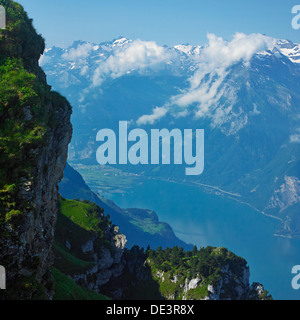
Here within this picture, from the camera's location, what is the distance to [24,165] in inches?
969

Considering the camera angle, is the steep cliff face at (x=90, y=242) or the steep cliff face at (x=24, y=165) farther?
the steep cliff face at (x=90, y=242)

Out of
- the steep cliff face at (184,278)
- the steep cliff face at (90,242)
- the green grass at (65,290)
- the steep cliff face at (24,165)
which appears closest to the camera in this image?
the steep cliff face at (24,165)

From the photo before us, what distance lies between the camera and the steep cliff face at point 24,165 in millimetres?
23062

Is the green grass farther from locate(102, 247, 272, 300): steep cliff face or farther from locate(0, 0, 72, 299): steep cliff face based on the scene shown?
locate(102, 247, 272, 300): steep cliff face

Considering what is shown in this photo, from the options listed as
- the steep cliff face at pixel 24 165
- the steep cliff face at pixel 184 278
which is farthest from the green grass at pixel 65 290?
the steep cliff face at pixel 184 278

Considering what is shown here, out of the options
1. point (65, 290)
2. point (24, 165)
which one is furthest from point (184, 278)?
point (24, 165)

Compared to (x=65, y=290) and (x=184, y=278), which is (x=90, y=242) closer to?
(x=184, y=278)

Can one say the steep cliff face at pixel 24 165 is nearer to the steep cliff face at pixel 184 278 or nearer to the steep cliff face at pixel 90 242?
the steep cliff face at pixel 90 242

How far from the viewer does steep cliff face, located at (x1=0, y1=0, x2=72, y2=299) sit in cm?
2306

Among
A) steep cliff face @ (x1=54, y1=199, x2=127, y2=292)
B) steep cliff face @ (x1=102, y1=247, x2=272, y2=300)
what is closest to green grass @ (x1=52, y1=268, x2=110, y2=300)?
steep cliff face @ (x1=54, y1=199, x2=127, y2=292)
